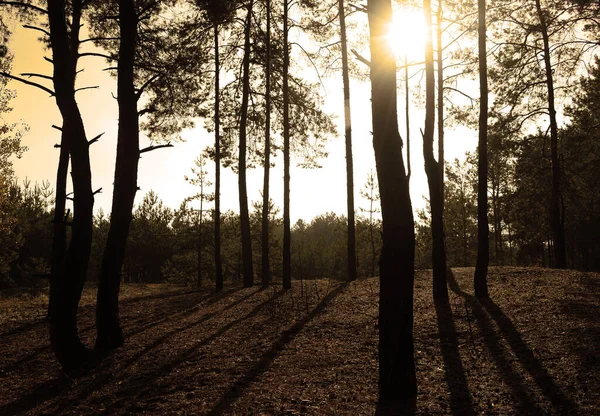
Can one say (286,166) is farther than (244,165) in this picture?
No

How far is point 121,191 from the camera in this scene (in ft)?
31.3

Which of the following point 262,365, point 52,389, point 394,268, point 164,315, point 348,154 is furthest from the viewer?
point 348,154

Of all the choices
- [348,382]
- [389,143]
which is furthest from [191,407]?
[389,143]

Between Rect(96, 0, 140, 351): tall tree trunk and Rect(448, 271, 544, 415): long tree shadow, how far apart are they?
6.96 metres

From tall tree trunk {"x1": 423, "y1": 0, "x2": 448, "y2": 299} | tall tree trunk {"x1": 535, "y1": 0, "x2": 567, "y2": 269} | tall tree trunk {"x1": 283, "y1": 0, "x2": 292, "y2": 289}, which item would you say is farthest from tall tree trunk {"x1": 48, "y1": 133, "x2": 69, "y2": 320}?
tall tree trunk {"x1": 535, "y1": 0, "x2": 567, "y2": 269}

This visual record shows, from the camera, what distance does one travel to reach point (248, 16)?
17.8 m

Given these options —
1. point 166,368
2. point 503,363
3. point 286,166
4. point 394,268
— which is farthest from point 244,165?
point 394,268

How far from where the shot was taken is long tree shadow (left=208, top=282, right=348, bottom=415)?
6086mm

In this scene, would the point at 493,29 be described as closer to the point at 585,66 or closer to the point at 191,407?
the point at 585,66

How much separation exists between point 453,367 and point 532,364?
104cm

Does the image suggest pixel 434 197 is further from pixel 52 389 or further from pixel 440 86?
pixel 52 389

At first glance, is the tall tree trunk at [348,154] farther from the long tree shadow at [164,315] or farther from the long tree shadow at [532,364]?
the long tree shadow at [532,364]

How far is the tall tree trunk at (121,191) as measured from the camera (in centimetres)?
951

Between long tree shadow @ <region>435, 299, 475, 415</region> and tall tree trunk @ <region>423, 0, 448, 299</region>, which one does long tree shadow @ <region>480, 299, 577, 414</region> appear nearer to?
long tree shadow @ <region>435, 299, 475, 415</region>
